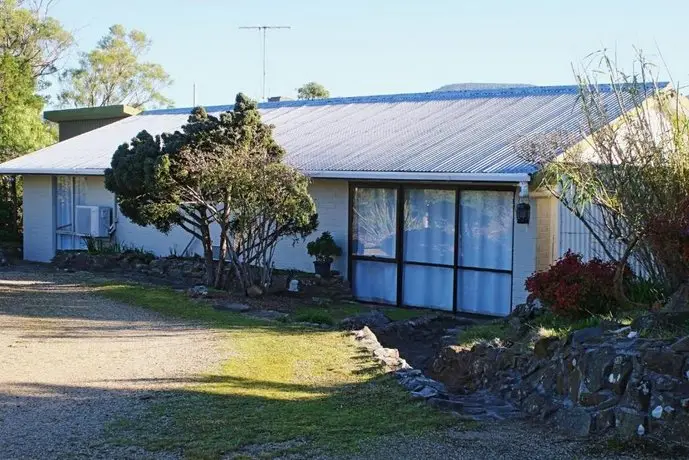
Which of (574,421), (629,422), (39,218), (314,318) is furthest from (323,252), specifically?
(629,422)

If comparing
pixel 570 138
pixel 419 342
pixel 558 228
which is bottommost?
pixel 419 342

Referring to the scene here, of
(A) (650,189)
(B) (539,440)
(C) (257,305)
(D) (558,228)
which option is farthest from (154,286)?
(B) (539,440)

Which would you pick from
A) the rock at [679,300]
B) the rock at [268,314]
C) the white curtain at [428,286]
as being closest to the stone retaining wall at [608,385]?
the rock at [679,300]

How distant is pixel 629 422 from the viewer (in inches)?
266

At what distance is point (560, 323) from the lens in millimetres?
10289

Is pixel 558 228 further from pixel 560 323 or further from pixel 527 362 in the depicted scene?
pixel 527 362

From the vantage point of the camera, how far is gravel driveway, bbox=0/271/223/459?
711 cm

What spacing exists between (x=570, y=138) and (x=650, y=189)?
353cm

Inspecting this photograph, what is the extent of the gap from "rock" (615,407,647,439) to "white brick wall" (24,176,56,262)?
64.6 ft

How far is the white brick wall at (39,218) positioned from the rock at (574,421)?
62.6 feet

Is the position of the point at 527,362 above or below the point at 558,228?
below

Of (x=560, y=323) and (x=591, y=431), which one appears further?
(x=560, y=323)

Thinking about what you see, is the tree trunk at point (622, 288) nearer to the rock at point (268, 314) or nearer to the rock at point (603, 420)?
the rock at point (603, 420)

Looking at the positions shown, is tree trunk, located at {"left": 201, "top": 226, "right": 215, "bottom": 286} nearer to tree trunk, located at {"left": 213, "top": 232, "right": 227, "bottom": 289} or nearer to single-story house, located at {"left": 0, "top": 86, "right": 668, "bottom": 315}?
tree trunk, located at {"left": 213, "top": 232, "right": 227, "bottom": 289}
